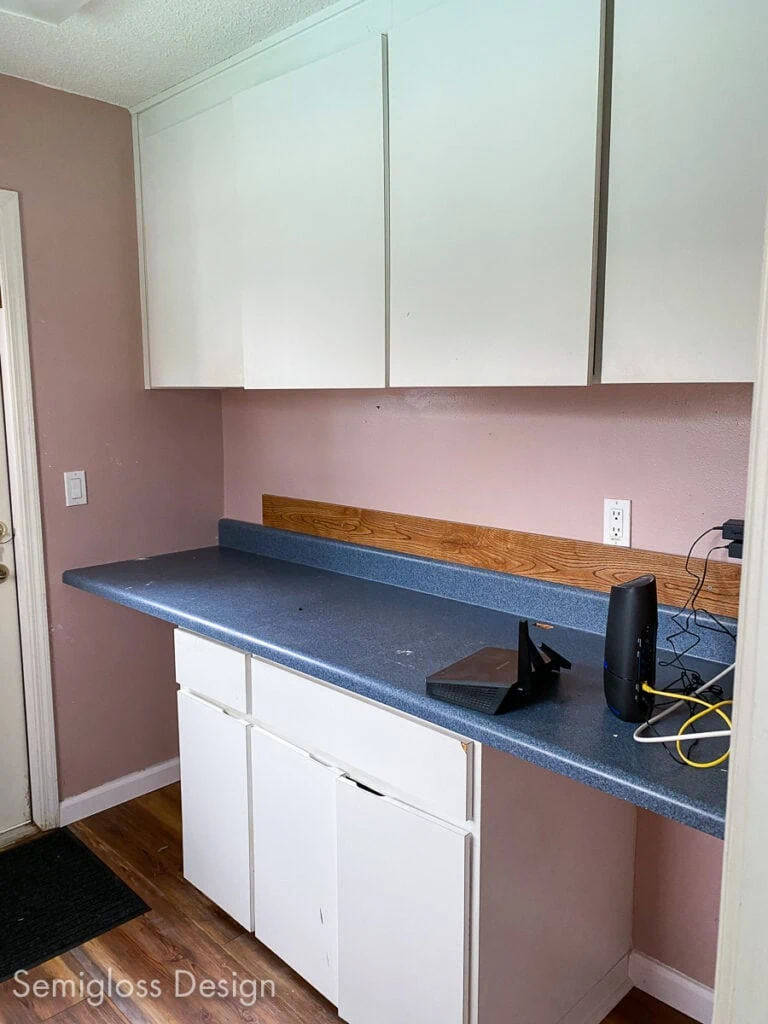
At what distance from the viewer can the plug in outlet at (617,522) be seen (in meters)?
1.82

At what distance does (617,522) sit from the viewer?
1.84m

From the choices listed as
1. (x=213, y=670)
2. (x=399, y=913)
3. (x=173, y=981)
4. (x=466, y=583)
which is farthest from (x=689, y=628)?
(x=173, y=981)

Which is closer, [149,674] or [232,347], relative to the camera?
[232,347]

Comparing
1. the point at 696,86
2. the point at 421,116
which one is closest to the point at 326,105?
the point at 421,116

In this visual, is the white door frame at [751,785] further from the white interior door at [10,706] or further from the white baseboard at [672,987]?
the white interior door at [10,706]

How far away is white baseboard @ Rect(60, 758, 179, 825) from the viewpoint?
2.64 meters

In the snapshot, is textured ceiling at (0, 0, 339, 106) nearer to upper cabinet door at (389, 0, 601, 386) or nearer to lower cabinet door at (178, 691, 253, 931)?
upper cabinet door at (389, 0, 601, 386)

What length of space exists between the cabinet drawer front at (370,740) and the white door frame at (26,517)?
0.99 meters

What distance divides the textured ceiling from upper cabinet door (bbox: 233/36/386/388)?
5.3 inches

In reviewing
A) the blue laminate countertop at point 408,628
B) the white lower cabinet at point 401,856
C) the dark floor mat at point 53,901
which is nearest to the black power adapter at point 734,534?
the blue laminate countertop at point 408,628

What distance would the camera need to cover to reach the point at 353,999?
1.76 m

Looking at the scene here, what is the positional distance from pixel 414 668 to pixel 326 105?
130cm

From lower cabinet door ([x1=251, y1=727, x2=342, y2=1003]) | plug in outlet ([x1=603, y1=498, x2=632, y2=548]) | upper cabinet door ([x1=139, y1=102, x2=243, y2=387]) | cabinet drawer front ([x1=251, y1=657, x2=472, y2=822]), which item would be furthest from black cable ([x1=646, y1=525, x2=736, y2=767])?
upper cabinet door ([x1=139, y1=102, x2=243, y2=387])

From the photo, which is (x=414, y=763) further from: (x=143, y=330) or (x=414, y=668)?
(x=143, y=330)
